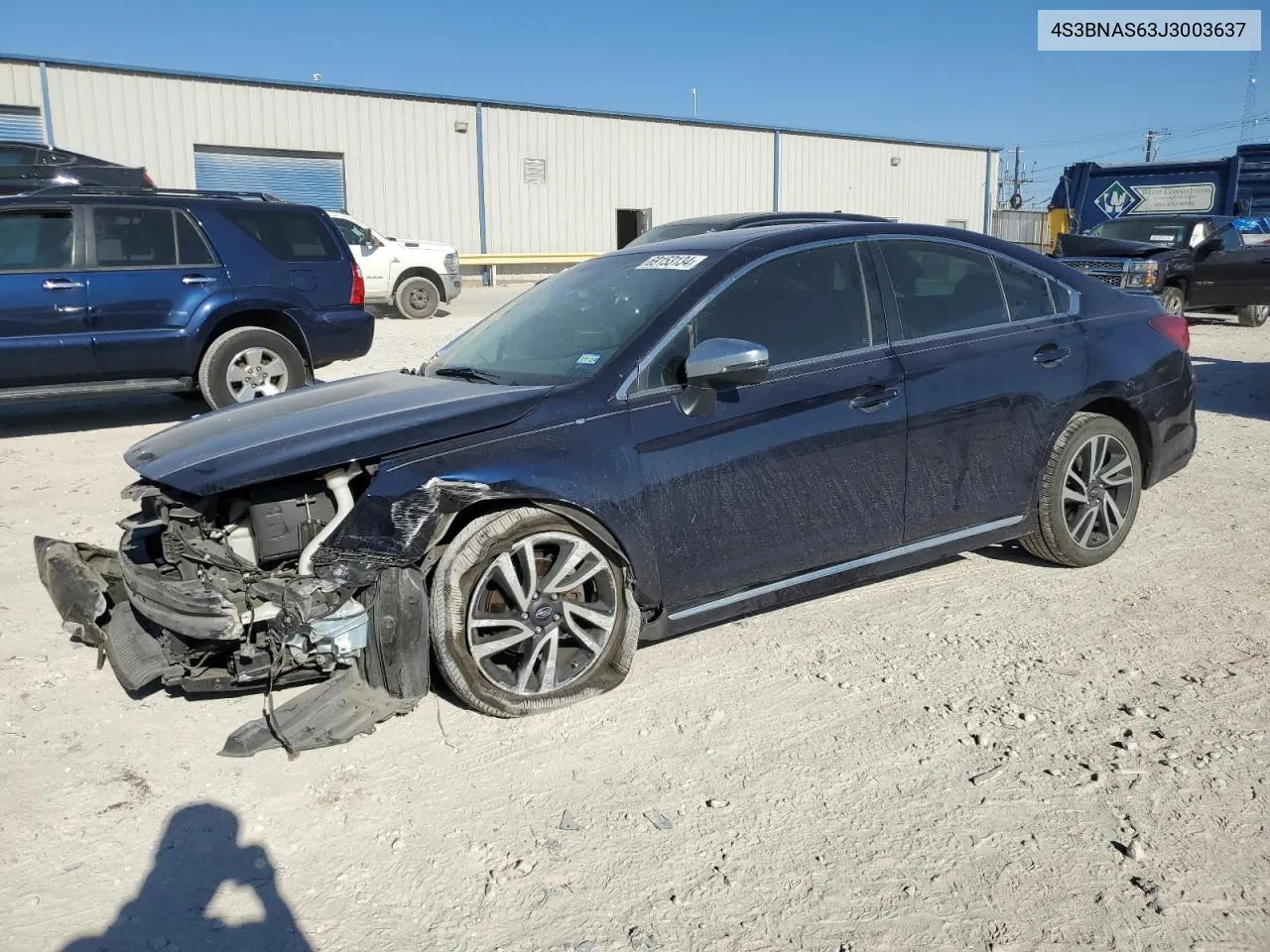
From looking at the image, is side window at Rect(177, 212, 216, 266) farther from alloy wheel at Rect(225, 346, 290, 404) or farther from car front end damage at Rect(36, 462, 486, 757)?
car front end damage at Rect(36, 462, 486, 757)

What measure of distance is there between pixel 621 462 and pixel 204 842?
1.75 meters

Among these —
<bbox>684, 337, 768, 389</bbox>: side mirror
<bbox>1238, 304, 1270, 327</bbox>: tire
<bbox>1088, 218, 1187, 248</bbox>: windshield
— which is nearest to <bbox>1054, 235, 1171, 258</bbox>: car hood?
<bbox>1088, 218, 1187, 248</bbox>: windshield

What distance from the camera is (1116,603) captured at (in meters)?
4.57

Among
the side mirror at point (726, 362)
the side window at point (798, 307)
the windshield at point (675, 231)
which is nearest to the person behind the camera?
the side mirror at point (726, 362)

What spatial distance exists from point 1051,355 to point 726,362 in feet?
6.24

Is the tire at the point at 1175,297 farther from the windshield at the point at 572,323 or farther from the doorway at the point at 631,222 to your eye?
the doorway at the point at 631,222

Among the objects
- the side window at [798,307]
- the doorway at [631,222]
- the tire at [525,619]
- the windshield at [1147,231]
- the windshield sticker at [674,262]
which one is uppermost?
the doorway at [631,222]

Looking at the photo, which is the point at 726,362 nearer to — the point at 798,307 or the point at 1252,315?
the point at 798,307

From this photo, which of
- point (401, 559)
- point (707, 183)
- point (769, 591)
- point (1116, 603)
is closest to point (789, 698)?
point (769, 591)

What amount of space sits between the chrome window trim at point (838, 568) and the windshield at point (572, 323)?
967 mm

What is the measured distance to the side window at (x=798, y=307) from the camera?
3973 mm

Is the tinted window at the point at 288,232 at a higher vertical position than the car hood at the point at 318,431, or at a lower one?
higher

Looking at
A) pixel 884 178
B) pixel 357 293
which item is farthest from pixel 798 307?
pixel 884 178

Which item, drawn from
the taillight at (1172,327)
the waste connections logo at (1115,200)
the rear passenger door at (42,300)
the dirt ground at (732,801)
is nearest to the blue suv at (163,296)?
the rear passenger door at (42,300)
